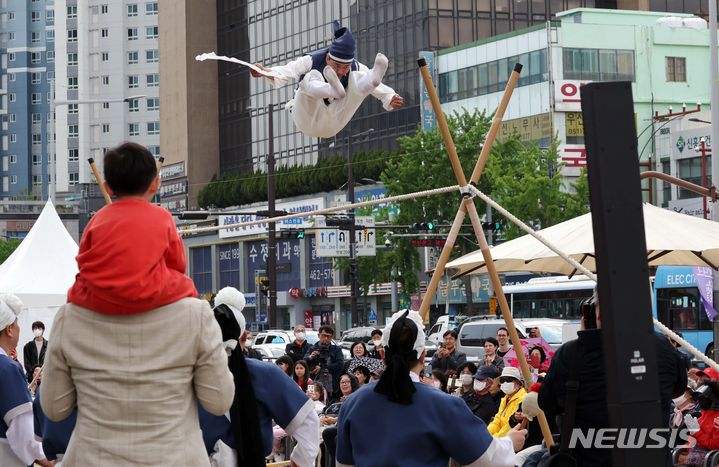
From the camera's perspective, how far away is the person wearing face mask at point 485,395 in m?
12.9

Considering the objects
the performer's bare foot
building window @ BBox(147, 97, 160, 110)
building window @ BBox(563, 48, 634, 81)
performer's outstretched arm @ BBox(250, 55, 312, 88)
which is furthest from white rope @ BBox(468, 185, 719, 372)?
building window @ BBox(147, 97, 160, 110)

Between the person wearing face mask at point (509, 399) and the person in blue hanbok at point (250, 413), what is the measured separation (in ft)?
17.5

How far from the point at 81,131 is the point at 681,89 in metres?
69.9

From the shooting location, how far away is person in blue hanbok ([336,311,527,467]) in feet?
18.0

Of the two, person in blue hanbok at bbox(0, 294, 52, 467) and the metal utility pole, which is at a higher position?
the metal utility pole

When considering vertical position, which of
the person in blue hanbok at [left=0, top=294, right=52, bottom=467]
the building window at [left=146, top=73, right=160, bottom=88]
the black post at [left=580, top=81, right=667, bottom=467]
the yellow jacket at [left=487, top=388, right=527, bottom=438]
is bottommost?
the yellow jacket at [left=487, top=388, right=527, bottom=438]

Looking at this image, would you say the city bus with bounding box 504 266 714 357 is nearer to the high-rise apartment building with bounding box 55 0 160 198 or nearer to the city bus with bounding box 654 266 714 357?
the city bus with bounding box 654 266 714 357

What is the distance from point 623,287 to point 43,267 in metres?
17.2

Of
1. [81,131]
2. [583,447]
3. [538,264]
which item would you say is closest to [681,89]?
[538,264]

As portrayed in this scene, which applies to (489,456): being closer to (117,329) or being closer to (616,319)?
(616,319)

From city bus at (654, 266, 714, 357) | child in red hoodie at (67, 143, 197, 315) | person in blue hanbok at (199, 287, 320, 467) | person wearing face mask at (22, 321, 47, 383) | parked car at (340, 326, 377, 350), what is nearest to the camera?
child in red hoodie at (67, 143, 197, 315)

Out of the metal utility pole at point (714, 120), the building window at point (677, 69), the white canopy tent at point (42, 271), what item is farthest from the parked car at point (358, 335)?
the building window at point (677, 69)

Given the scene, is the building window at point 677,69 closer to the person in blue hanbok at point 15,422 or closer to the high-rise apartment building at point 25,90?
the person in blue hanbok at point 15,422

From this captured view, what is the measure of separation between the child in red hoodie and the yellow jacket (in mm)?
7083
